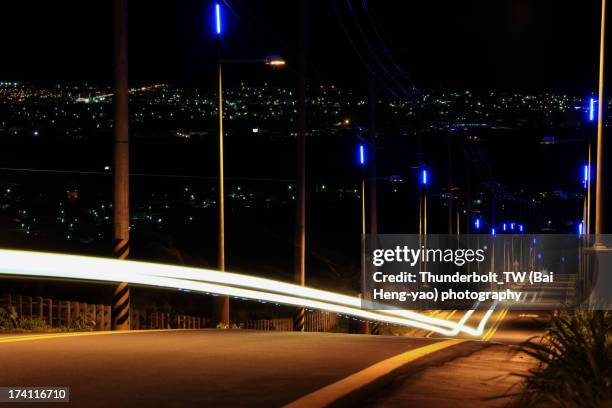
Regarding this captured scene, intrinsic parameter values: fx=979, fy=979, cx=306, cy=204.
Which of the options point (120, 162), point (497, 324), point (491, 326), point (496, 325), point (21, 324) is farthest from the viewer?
point (497, 324)

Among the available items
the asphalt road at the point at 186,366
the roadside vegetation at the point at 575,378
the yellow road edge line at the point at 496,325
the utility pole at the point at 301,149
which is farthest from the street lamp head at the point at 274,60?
the yellow road edge line at the point at 496,325

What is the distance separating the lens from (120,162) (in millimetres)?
21625

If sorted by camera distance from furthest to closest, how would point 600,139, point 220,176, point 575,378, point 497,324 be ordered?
point 497,324 < point 220,176 < point 600,139 < point 575,378

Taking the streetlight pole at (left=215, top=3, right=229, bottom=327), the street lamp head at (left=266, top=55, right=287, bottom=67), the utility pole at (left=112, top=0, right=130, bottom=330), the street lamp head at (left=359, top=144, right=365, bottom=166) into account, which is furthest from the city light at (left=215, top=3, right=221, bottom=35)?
the street lamp head at (left=359, top=144, right=365, bottom=166)

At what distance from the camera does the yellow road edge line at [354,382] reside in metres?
10.2

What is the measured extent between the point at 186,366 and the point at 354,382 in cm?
259

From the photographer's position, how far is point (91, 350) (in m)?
14.9

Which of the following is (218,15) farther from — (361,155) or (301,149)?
(361,155)

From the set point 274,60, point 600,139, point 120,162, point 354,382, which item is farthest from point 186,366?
point 274,60

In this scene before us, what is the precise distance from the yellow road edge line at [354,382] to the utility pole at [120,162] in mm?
8294

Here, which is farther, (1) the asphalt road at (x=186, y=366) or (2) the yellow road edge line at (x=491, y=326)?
(2) the yellow road edge line at (x=491, y=326)

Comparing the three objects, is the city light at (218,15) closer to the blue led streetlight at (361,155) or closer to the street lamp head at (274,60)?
the street lamp head at (274,60)

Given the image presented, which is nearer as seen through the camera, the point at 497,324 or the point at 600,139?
the point at 600,139

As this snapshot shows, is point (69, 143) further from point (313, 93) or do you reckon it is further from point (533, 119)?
point (533, 119)
